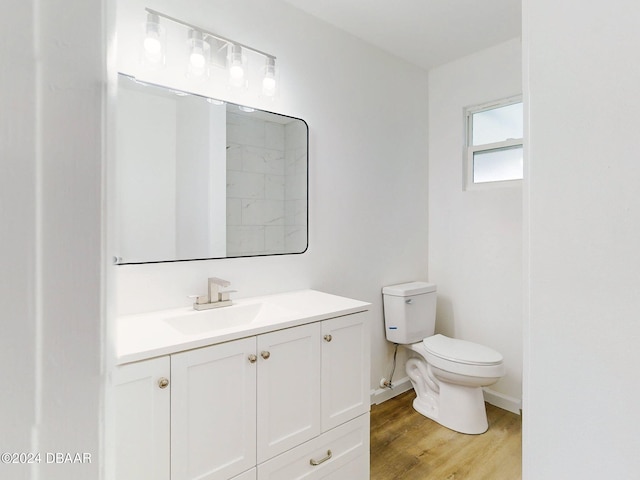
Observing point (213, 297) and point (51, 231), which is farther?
point (213, 297)

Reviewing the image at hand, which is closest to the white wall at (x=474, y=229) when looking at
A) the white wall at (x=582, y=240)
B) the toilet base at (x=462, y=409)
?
the toilet base at (x=462, y=409)

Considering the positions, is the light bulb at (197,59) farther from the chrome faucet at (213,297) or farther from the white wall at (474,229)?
the white wall at (474,229)

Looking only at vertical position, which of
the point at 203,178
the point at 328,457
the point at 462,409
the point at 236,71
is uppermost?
the point at 236,71

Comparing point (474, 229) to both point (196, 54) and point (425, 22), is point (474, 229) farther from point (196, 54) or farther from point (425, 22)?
point (196, 54)

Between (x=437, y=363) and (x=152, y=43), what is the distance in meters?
2.28

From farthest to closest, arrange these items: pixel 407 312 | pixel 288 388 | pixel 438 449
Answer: pixel 407 312, pixel 438 449, pixel 288 388

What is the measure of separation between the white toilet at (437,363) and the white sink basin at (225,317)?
1.10 meters

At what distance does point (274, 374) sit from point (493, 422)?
68.3 inches

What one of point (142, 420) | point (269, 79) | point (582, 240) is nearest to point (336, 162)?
point (269, 79)

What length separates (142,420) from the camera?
1.00m

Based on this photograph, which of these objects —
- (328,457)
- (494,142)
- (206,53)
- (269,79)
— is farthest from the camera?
(494,142)

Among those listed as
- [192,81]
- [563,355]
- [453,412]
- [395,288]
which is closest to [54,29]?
[563,355]

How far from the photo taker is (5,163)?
8.2 inches

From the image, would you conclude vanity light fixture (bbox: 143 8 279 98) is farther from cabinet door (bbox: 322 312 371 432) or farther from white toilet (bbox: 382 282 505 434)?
white toilet (bbox: 382 282 505 434)
